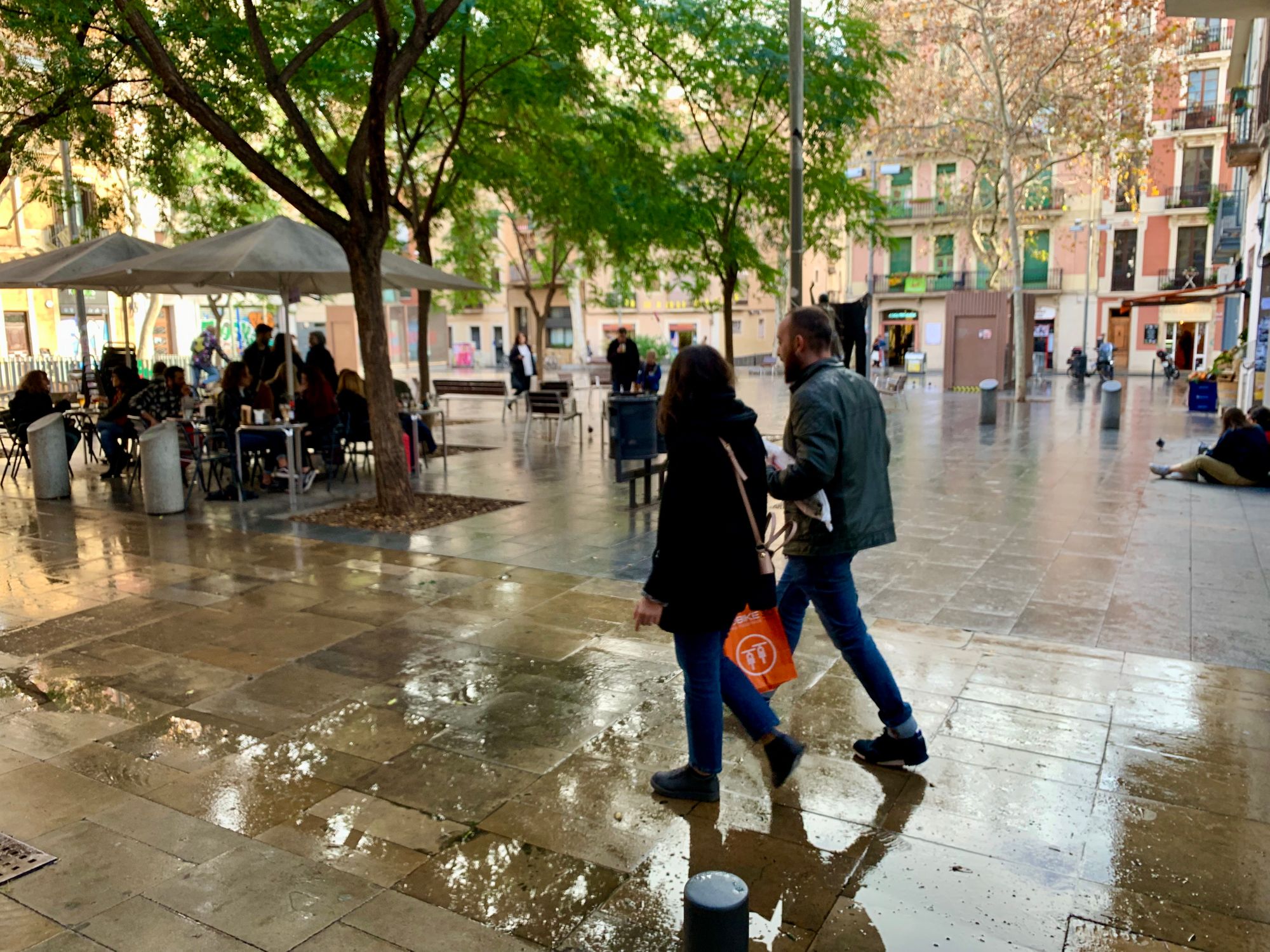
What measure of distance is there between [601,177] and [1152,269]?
36.7 m

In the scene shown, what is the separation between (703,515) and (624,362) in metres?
14.4

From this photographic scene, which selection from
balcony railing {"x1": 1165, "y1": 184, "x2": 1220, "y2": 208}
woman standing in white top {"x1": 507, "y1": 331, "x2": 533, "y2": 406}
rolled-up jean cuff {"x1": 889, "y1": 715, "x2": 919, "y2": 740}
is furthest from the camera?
balcony railing {"x1": 1165, "y1": 184, "x2": 1220, "y2": 208}

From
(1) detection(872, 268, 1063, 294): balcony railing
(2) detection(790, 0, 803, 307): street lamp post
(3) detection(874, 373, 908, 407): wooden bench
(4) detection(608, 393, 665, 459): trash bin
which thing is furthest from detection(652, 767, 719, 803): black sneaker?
(1) detection(872, 268, 1063, 294): balcony railing

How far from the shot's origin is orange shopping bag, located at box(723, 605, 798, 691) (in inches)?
151

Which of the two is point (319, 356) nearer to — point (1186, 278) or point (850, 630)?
point (850, 630)

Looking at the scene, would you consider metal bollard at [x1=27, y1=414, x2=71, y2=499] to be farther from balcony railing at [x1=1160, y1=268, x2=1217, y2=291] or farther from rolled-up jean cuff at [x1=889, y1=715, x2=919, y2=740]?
balcony railing at [x1=1160, y1=268, x2=1217, y2=291]

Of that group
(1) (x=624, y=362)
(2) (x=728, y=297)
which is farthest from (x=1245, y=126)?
(1) (x=624, y=362)

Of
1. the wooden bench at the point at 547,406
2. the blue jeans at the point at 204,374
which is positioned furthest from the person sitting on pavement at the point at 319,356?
the blue jeans at the point at 204,374

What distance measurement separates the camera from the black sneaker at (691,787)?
148 inches

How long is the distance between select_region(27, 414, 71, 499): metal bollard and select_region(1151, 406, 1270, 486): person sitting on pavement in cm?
1259

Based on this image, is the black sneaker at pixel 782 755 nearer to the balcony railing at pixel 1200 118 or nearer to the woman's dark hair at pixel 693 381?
the woman's dark hair at pixel 693 381

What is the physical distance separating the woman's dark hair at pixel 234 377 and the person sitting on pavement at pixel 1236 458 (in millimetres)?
10620

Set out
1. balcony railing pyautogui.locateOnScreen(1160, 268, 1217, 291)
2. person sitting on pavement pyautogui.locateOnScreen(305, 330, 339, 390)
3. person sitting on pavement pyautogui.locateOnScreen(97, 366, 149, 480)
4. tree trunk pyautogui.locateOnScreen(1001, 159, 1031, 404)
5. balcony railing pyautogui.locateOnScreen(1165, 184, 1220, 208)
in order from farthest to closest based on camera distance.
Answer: balcony railing pyautogui.locateOnScreen(1165, 184, 1220, 208), balcony railing pyautogui.locateOnScreen(1160, 268, 1217, 291), tree trunk pyautogui.locateOnScreen(1001, 159, 1031, 404), person sitting on pavement pyautogui.locateOnScreen(305, 330, 339, 390), person sitting on pavement pyautogui.locateOnScreen(97, 366, 149, 480)

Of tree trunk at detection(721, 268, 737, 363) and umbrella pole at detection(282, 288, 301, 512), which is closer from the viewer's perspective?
umbrella pole at detection(282, 288, 301, 512)
